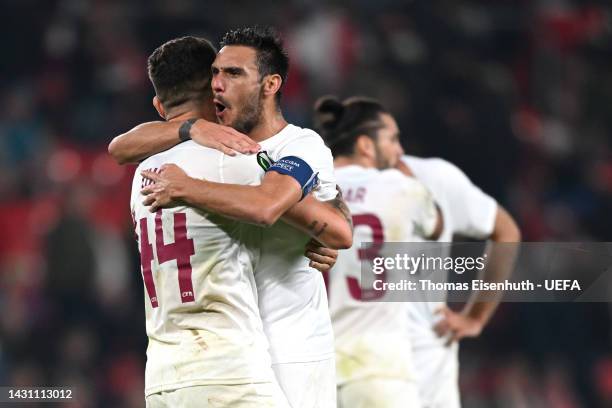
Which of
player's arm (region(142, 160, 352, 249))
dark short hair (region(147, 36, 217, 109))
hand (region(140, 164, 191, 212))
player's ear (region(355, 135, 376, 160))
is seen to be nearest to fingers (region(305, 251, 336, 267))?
player's arm (region(142, 160, 352, 249))

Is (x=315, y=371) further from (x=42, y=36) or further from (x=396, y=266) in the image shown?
(x=42, y=36)

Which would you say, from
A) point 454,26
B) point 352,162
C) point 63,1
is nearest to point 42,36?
point 63,1

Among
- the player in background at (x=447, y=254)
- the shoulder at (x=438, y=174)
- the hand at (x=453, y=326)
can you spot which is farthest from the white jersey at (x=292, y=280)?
the shoulder at (x=438, y=174)

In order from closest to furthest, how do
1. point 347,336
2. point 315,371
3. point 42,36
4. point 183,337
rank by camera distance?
point 183,337, point 315,371, point 347,336, point 42,36

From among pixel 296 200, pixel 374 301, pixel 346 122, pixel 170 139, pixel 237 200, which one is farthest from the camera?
pixel 346 122

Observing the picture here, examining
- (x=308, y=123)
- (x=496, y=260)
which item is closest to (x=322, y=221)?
(x=496, y=260)

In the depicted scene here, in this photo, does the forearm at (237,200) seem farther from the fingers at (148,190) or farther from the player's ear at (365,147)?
the player's ear at (365,147)

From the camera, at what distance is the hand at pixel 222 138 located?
3.41 m

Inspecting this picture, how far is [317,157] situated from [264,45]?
461 millimetres

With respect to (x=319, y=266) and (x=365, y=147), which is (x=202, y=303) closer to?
(x=319, y=266)

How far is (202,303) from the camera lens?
3326 mm

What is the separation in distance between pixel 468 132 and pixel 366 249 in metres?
4.74

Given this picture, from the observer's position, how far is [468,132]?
9.59m

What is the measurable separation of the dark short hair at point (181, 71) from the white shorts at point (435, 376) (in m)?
2.05
